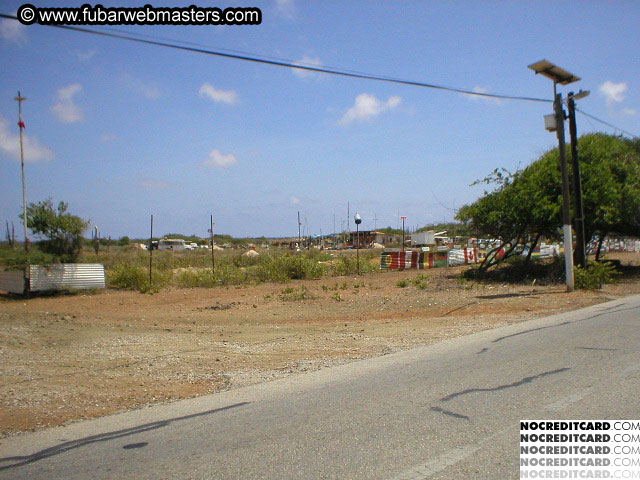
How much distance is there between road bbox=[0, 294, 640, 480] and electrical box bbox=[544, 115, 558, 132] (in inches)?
449

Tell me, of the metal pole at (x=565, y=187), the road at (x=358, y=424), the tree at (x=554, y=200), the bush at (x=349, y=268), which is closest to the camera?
the road at (x=358, y=424)

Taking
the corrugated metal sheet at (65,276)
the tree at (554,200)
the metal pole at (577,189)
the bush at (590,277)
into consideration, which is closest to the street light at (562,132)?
the bush at (590,277)

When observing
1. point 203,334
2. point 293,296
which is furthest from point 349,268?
point 203,334

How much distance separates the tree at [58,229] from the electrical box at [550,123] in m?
17.4

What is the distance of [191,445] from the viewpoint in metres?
5.10

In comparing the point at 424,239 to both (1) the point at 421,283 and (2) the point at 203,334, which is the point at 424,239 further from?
(2) the point at 203,334

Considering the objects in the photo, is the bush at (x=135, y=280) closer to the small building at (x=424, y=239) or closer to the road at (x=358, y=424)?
the road at (x=358, y=424)

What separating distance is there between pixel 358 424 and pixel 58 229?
719 inches

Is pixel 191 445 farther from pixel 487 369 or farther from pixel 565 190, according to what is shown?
pixel 565 190

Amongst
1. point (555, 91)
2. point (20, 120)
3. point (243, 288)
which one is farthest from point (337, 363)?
point (20, 120)

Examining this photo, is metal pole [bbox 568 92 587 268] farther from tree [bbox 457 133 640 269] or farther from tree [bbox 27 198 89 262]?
tree [bbox 27 198 89 262]

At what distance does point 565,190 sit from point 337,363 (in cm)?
1232

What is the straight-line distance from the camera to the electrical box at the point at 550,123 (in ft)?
58.8

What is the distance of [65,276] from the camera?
66.7ft
